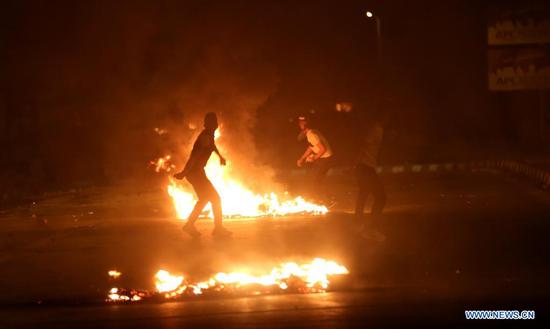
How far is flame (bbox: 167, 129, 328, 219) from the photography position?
719 inches

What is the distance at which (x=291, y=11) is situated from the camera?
28.8 metres

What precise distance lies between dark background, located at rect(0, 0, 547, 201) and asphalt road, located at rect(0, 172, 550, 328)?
2.06m

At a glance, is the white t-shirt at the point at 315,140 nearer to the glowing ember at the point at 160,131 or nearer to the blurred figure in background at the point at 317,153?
the blurred figure in background at the point at 317,153

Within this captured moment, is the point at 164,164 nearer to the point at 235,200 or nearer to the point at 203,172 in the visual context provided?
the point at 235,200

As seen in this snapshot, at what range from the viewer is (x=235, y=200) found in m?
19.0

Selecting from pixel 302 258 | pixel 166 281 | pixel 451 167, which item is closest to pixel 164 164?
pixel 302 258

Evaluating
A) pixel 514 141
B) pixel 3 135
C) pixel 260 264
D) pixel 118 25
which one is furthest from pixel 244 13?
pixel 514 141

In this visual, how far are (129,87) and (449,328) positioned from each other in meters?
14.0
